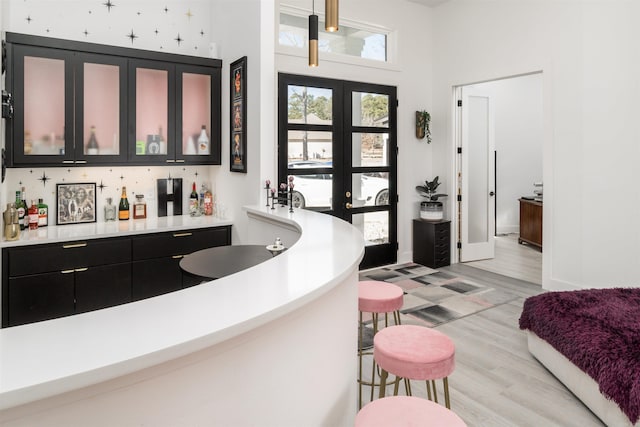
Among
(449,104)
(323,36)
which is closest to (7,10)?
(323,36)

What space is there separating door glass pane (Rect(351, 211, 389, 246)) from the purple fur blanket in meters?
2.68

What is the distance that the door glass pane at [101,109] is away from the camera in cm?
372

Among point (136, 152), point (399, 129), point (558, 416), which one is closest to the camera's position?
point (558, 416)

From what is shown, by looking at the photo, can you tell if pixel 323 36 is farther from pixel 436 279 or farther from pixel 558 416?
pixel 558 416

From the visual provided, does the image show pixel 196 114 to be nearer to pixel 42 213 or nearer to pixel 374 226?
pixel 42 213

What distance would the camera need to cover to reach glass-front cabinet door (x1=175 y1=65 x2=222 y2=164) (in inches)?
164

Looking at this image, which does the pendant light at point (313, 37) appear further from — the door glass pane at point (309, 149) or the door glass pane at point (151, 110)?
the door glass pane at point (309, 149)

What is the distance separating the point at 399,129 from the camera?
5938 millimetres

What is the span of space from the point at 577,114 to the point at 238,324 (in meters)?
4.70

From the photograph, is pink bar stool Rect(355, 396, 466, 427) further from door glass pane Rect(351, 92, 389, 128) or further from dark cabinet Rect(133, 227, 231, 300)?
door glass pane Rect(351, 92, 389, 128)

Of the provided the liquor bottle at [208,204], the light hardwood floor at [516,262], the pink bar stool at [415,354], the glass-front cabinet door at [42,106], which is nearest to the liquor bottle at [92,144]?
the glass-front cabinet door at [42,106]

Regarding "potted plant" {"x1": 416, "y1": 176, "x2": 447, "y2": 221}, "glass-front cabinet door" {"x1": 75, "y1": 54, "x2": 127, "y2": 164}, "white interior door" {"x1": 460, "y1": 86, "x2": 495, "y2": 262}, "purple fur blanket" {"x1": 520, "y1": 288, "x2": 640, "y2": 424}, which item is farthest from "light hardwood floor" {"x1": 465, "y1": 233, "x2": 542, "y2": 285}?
"glass-front cabinet door" {"x1": 75, "y1": 54, "x2": 127, "y2": 164}

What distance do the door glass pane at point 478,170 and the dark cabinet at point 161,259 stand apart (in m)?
4.08

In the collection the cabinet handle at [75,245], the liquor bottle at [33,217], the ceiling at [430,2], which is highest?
the ceiling at [430,2]
